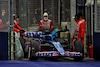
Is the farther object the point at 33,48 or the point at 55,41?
the point at 55,41

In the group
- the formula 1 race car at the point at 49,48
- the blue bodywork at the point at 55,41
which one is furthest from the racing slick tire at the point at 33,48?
the blue bodywork at the point at 55,41

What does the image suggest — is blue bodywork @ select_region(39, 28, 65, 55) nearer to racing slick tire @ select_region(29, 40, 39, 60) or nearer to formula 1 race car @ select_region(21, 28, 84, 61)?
formula 1 race car @ select_region(21, 28, 84, 61)

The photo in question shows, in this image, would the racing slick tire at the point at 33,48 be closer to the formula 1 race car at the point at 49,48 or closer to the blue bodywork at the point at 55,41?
the formula 1 race car at the point at 49,48

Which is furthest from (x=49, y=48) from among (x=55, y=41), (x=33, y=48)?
(x=33, y=48)

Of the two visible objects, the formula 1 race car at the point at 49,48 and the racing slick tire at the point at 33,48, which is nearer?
the formula 1 race car at the point at 49,48

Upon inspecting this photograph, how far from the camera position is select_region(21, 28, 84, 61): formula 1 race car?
40.2 ft

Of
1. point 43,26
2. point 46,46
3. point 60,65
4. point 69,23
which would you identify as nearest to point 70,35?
point 69,23

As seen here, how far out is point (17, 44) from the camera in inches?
513

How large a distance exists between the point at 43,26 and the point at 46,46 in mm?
1536

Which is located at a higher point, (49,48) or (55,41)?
(55,41)

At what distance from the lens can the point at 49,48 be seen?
12.9m

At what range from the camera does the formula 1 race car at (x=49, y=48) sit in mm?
12242

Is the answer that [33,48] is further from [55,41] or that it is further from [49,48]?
[55,41]

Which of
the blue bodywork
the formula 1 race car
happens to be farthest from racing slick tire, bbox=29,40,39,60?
the blue bodywork
